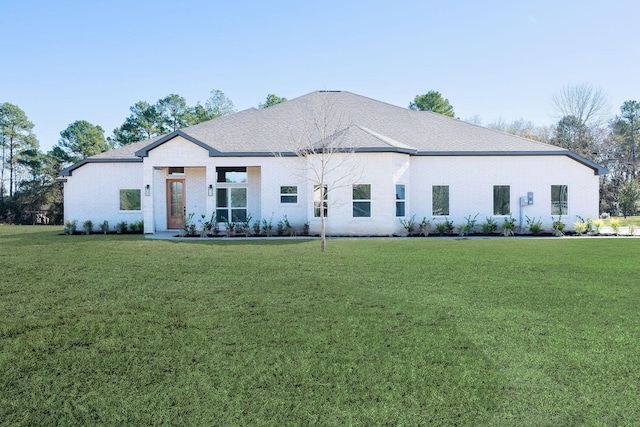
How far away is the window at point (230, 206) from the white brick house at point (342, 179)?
0.15ft

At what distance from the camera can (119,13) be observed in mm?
20203

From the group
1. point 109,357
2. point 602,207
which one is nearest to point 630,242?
point 109,357

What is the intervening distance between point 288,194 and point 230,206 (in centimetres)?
282

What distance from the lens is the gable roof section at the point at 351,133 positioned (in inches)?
764

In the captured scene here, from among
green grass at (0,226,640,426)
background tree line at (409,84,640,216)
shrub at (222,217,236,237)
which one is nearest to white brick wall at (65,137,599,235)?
shrub at (222,217,236,237)

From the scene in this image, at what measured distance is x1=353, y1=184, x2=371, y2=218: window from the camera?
61.1 ft

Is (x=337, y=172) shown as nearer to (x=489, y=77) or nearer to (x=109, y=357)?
(x=109, y=357)

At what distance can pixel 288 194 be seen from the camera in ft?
64.1

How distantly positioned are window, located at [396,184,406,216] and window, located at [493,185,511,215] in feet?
14.2

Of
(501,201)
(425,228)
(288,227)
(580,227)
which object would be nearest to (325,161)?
(288,227)

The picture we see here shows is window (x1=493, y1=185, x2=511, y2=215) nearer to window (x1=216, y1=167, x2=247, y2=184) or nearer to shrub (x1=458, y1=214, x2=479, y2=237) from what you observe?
shrub (x1=458, y1=214, x2=479, y2=237)

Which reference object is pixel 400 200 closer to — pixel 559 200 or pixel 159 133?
pixel 559 200

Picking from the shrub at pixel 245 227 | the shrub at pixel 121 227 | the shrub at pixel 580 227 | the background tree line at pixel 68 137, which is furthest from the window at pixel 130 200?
the background tree line at pixel 68 137

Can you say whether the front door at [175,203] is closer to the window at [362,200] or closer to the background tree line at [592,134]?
the window at [362,200]
